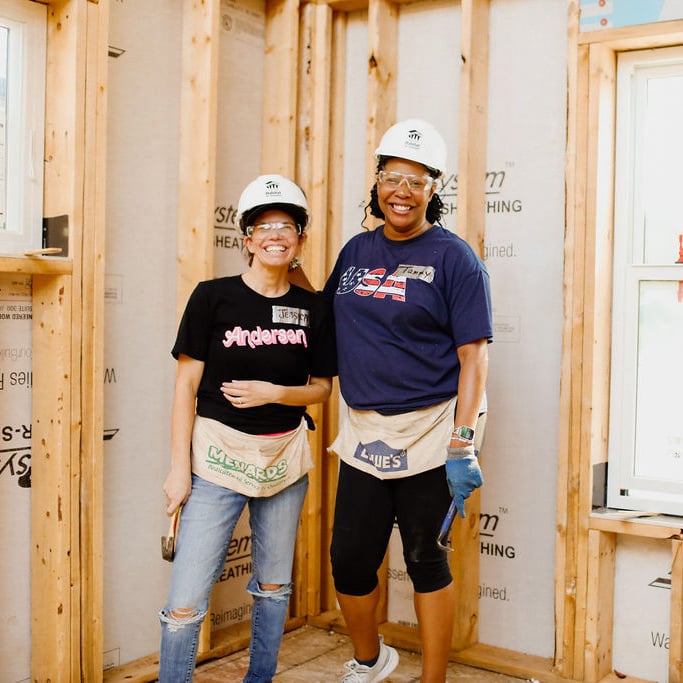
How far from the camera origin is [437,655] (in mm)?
2463

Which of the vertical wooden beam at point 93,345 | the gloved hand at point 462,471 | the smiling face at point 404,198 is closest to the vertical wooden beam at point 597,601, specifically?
the gloved hand at point 462,471

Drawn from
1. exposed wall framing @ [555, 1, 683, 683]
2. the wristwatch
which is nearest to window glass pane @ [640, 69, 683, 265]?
exposed wall framing @ [555, 1, 683, 683]

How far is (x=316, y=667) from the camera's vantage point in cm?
304

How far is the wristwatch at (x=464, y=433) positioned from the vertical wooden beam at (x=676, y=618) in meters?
0.90

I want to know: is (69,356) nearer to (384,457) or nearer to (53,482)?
(53,482)

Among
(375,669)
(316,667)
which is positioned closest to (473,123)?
(375,669)

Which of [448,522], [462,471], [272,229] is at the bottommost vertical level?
[448,522]

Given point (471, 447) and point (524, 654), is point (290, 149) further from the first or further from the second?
point (524, 654)

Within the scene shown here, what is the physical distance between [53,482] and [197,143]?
1.25 meters

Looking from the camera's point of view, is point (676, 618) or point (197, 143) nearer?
point (676, 618)

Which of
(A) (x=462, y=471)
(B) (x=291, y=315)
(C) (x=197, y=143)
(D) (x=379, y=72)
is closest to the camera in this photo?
(A) (x=462, y=471)

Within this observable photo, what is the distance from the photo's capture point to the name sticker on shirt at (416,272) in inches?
94.7

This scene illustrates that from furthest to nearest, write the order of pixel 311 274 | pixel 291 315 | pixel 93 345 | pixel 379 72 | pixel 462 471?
pixel 311 274 → pixel 379 72 → pixel 93 345 → pixel 291 315 → pixel 462 471

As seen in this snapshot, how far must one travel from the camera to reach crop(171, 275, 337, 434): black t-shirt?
2.32 metres
